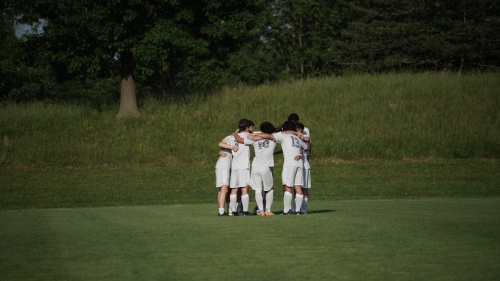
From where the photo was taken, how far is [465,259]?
964cm

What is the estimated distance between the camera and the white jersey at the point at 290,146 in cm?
1559

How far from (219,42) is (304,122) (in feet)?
18.8

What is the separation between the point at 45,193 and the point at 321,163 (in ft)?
34.9

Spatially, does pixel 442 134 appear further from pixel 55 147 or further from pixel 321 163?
pixel 55 147

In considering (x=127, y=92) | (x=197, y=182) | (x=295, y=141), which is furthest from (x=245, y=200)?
(x=127, y=92)

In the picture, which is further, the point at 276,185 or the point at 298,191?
the point at 276,185

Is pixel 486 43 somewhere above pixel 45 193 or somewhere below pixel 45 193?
above

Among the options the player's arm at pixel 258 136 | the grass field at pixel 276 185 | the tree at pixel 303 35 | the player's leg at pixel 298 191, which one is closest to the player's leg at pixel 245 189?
the grass field at pixel 276 185

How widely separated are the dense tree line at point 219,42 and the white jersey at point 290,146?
57.8 ft

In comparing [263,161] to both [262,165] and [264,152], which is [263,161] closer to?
[262,165]

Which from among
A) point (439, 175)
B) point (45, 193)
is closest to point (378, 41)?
point (439, 175)

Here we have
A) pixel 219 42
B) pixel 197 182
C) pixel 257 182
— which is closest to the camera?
pixel 257 182

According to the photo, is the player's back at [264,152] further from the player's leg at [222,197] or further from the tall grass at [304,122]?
the tall grass at [304,122]

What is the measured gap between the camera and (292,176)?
15.6m
